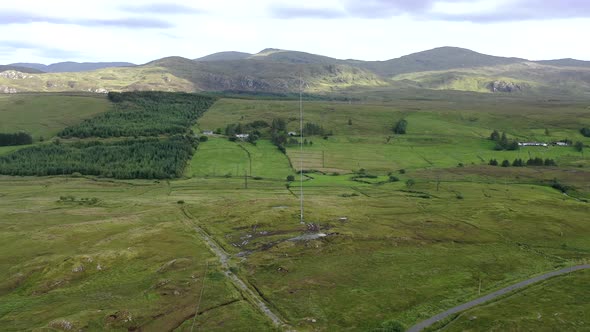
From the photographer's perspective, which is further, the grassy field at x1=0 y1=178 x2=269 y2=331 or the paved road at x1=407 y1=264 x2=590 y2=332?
the paved road at x1=407 y1=264 x2=590 y2=332

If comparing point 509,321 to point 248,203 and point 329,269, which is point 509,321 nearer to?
point 329,269

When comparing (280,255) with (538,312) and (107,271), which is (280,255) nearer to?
(107,271)

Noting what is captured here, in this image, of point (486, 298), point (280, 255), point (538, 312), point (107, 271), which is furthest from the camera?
point (280, 255)

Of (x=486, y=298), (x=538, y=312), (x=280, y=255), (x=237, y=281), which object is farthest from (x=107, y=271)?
(x=538, y=312)

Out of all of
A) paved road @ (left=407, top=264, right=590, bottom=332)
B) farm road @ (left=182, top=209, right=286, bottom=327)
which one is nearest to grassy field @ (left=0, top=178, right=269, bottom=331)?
farm road @ (left=182, top=209, right=286, bottom=327)

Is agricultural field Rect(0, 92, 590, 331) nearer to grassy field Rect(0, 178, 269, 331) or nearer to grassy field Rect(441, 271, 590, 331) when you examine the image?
grassy field Rect(0, 178, 269, 331)

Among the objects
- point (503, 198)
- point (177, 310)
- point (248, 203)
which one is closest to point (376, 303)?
point (177, 310)

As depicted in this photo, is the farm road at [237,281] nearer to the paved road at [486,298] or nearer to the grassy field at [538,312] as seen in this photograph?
the paved road at [486,298]

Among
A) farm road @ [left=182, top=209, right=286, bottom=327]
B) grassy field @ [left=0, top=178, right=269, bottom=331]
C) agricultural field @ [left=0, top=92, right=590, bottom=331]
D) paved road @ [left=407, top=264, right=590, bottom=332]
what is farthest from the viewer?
agricultural field @ [left=0, top=92, right=590, bottom=331]
